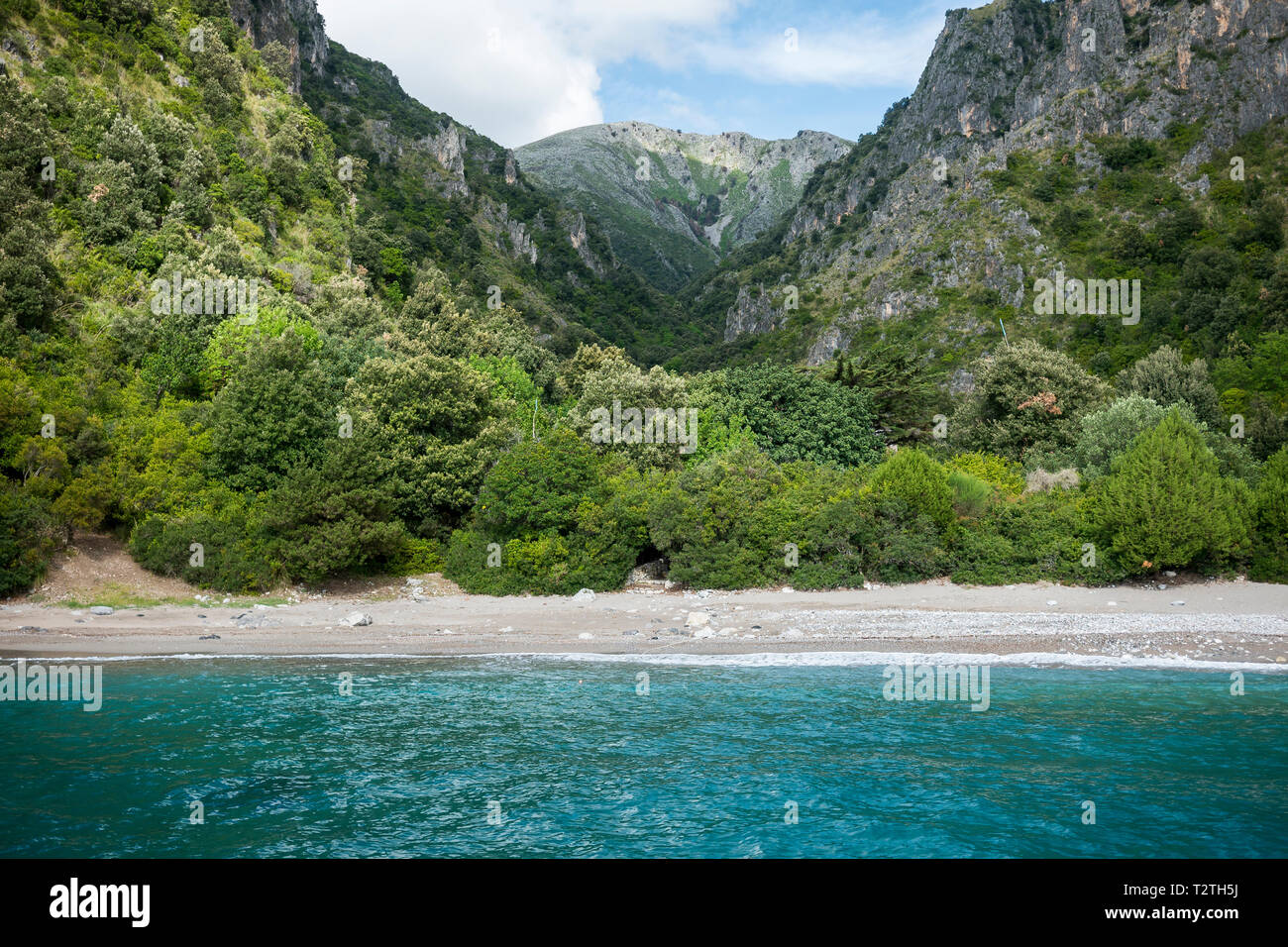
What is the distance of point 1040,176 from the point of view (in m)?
121

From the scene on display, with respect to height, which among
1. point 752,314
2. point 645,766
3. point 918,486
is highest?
point 752,314

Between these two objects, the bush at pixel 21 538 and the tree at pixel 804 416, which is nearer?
the bush at pixel 21 538

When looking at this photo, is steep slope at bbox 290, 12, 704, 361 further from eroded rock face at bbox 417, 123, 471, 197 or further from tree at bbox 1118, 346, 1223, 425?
tree at bbox 1118, 346, 1223, 425

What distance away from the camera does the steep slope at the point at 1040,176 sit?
3967 inches

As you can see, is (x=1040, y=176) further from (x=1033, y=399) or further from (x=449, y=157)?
(x=449, y=157)

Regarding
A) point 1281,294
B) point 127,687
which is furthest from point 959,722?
point 1281,294

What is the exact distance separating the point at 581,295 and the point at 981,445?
113 meters

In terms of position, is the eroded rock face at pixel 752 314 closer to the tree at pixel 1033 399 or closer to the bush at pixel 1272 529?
the tree at pixel 1033 399

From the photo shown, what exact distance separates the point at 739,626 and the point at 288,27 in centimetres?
12727

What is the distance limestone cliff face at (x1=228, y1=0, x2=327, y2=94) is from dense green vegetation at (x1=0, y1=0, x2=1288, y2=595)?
120ft

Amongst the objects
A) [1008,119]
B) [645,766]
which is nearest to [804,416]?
[645,766]

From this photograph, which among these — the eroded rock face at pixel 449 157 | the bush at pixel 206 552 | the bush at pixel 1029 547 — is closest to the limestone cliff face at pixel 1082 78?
the eroded rock face at pixel 449 157

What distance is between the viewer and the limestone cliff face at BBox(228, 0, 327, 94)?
101500mm

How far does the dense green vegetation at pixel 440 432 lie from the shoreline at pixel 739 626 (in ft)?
6.07
